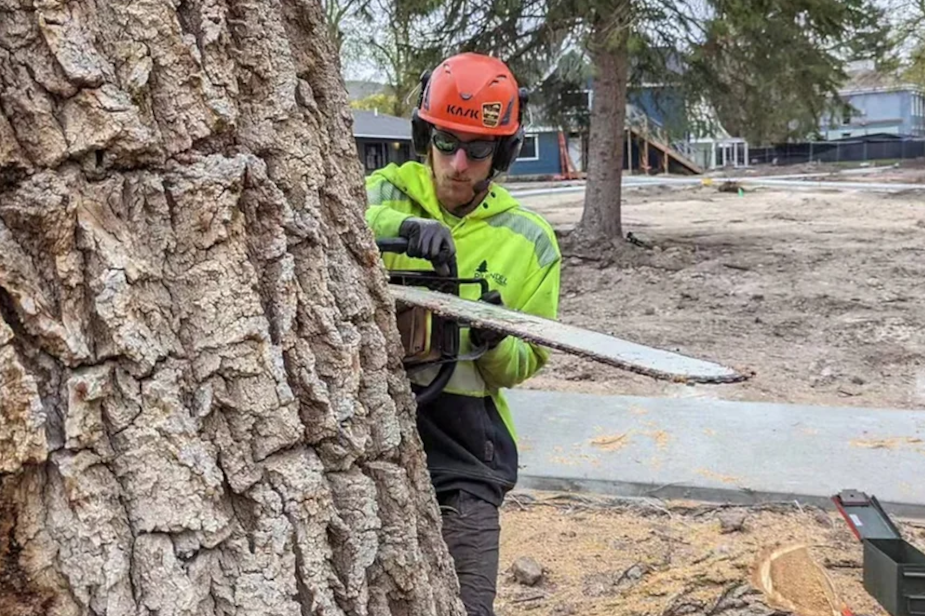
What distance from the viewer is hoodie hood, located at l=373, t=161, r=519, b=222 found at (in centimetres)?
239

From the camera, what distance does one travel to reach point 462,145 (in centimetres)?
233

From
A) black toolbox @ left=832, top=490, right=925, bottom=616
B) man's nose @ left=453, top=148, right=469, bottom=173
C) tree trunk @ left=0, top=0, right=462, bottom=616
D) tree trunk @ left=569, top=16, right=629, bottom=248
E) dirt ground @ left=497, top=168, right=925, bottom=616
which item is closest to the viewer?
tree trunk @ left=0, top=0, right=462, bottom=616

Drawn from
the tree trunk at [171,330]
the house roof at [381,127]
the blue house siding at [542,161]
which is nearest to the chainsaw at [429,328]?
the tree trunk at [171,330]

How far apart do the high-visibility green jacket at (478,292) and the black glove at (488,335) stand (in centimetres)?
14

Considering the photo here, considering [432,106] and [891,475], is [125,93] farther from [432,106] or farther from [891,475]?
[891,475]

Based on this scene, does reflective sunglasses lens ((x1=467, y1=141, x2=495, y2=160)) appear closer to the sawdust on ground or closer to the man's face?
the man's face

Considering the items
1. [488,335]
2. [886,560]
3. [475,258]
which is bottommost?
[886,560]

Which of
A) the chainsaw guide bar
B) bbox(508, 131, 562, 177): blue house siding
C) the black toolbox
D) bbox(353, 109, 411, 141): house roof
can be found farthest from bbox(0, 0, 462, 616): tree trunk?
bbox(508, 131, 562, 177): blue house siding

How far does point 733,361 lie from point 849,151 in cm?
4186

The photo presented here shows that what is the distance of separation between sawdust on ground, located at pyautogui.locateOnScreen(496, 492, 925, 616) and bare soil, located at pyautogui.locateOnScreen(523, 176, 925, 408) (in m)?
0.71

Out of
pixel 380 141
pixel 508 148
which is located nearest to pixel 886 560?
pixel 508 148

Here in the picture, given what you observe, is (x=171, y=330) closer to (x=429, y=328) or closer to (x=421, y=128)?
(x=429, y=328)

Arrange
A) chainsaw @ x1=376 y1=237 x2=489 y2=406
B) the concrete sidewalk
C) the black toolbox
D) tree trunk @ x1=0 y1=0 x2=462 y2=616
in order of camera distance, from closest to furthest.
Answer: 1. tree trunk @ x1=0 y1=0 x2=462 y2=616
2. chainsaw @ x1=376 y1=237 x2=489 y2=406
3. the black toolbox
4. the concrete sidewalk

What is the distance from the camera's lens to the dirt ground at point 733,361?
3.33 m
